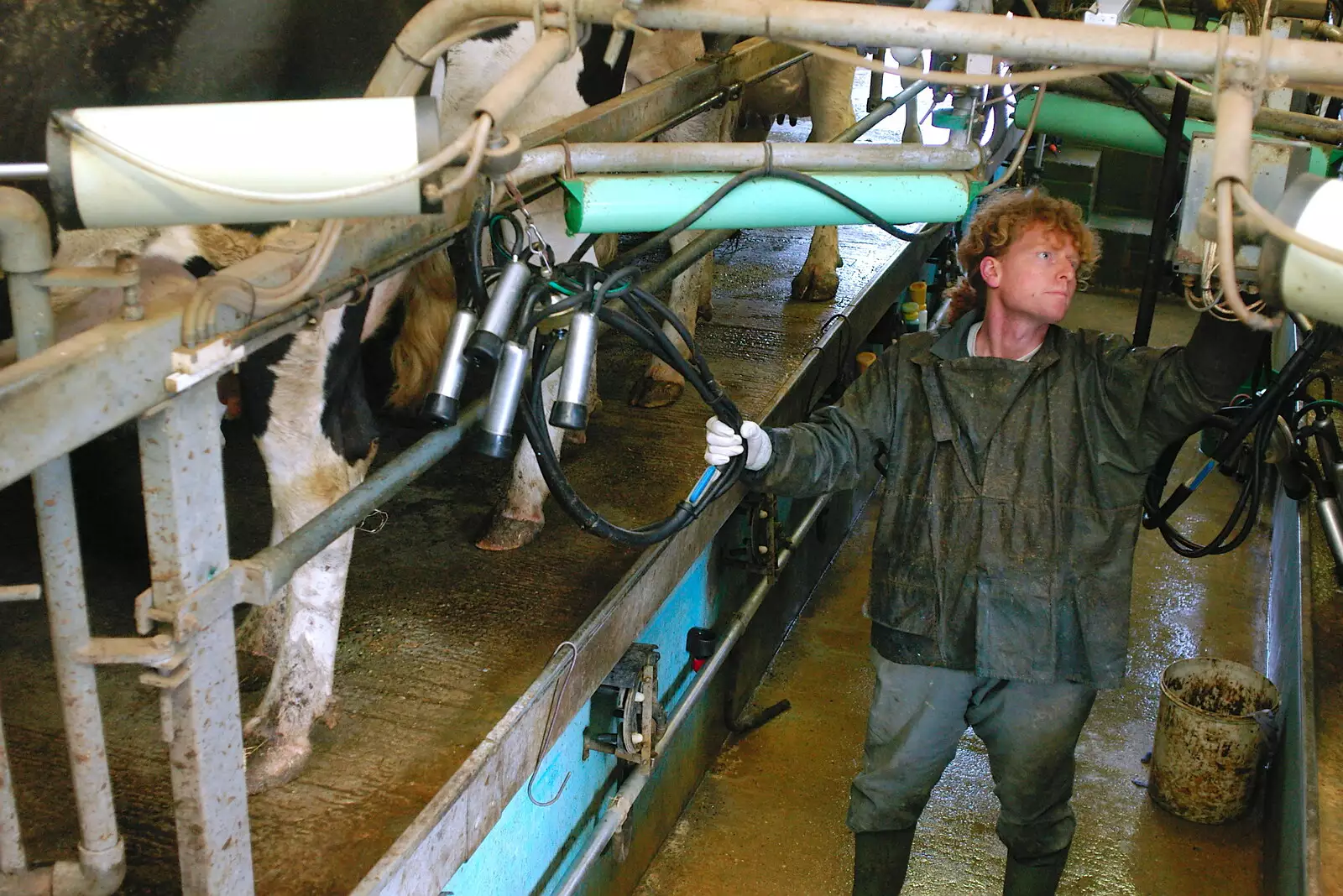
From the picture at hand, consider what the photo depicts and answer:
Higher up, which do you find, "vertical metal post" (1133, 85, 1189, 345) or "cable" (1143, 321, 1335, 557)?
"vertical metal post" (1133, 85, 1189, 345)

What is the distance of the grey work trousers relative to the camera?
8.63ft

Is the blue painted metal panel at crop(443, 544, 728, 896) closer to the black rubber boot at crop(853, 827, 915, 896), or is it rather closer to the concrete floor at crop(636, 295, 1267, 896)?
the concrete floor at crop(636, 295, 1267, 896)

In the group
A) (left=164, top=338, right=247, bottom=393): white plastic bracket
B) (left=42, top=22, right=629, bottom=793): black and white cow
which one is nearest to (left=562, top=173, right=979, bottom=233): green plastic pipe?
(left=42, top=22, right=629, bottom=793): black and white cow

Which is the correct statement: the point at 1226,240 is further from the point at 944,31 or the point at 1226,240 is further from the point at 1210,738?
the point at 1210,738

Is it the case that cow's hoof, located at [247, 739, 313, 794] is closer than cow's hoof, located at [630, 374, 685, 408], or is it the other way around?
cow's hoof, located at [247, 739, 313, 794]

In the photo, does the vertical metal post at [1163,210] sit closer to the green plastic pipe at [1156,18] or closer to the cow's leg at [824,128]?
the green plastic pipe at [1156,18]

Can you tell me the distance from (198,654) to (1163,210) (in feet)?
6.48

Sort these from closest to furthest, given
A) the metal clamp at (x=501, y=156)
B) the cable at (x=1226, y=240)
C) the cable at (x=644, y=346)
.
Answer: the cable at (x=1226, y=240) → the metal clamp at (x=501, y=156) → the cable at (x=644, y=346)

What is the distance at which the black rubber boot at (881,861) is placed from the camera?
2873 mm

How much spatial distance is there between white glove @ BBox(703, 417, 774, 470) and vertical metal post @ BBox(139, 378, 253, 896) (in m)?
1.04

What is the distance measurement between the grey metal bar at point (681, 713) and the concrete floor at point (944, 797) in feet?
1.17

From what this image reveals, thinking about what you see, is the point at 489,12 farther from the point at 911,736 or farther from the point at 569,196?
the point at 911,736

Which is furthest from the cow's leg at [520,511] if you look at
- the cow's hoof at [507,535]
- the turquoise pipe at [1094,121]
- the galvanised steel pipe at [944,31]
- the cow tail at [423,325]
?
the galvanised steel pipe at [944,31]

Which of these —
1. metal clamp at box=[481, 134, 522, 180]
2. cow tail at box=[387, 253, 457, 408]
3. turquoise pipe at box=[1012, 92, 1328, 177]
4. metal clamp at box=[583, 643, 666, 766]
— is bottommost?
metal clamp at box=[583, 643, 666, 766]
